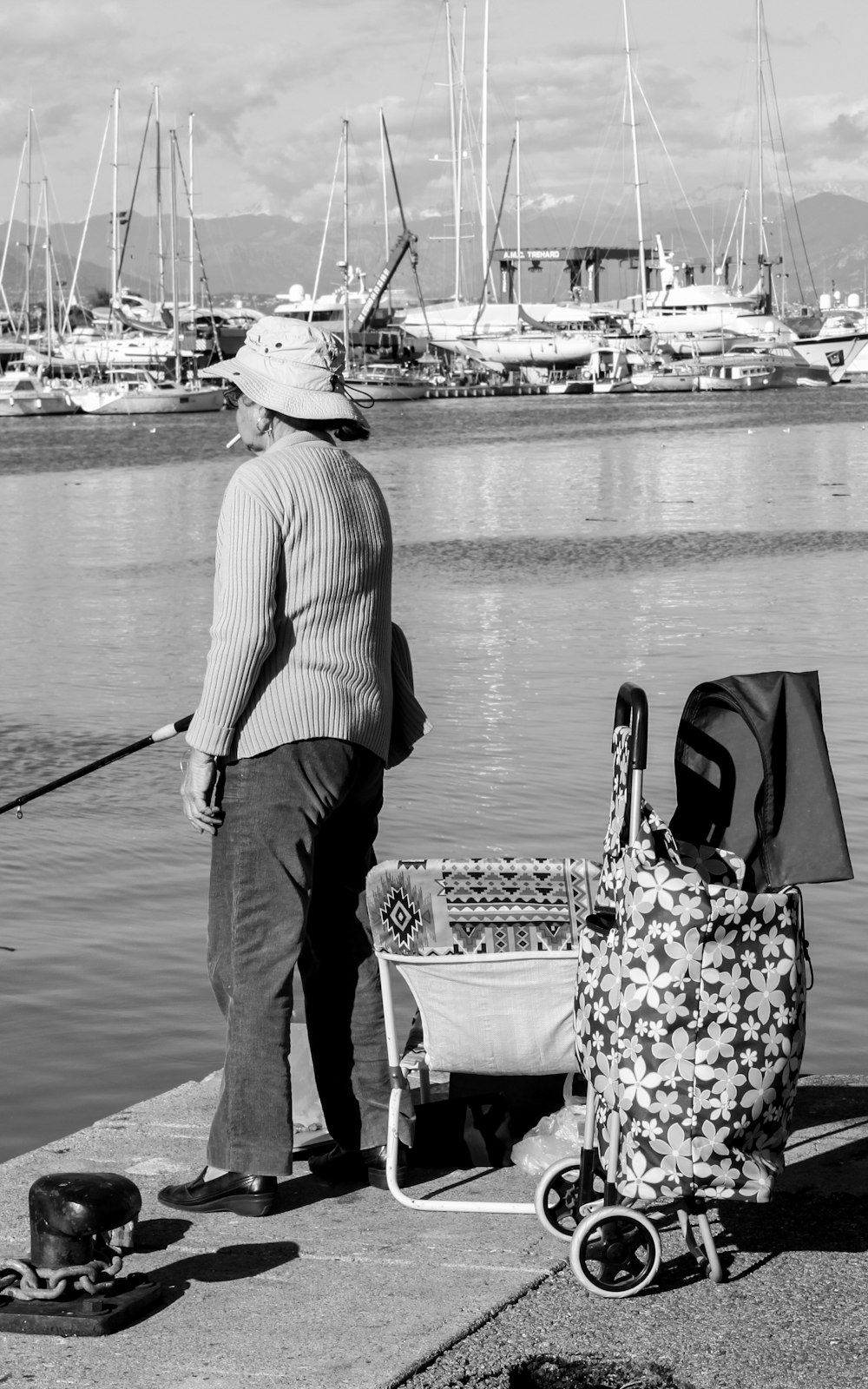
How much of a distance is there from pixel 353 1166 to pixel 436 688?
7995 millimetres

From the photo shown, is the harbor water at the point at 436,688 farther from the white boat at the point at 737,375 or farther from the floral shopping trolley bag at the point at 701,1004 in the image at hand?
the white boat at the point at 737,375

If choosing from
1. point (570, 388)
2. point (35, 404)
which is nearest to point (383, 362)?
point (570, 388)

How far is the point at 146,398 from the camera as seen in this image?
76.6 metres

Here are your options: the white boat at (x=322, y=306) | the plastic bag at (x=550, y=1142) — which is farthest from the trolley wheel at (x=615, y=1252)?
the white boat at (x=322, y=306)

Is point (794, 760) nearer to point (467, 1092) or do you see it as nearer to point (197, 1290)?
point (467, 1092)

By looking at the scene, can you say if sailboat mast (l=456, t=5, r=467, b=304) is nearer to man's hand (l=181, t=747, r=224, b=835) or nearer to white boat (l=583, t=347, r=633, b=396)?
white boat (l=583, t=347, r=633, b=396)

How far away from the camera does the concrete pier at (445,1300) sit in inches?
115

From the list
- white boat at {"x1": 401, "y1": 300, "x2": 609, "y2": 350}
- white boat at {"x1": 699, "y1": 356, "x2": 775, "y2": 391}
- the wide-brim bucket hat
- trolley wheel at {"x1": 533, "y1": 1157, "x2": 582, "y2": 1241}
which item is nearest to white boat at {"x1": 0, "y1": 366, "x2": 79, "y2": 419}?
white boat at {"x1": 699, "y1": 356, "x2": 775, "y2": 391}

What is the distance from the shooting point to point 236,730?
355 centimetres

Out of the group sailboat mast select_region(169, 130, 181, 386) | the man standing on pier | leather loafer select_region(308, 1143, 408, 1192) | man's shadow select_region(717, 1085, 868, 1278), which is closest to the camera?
man's shadow select_region(717, 1085, 868, 1278)

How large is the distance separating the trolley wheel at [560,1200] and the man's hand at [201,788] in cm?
92

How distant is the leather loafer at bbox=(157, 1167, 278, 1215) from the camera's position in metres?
3.60

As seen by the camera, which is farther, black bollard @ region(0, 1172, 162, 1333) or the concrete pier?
black bollard @ region(0, 1172, 162, 1333)

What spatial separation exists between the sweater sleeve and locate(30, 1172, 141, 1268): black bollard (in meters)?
0.83
